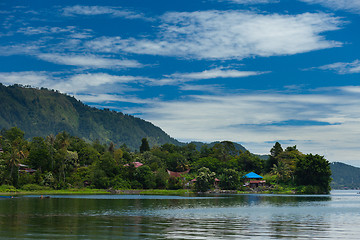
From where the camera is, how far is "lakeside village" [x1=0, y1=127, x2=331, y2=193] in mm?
126575

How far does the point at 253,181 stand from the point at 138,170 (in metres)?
46.9

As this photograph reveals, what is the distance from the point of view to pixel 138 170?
143 m

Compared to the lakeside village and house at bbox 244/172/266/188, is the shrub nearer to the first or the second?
the lakeside village

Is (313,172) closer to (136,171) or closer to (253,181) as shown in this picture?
(253,181)

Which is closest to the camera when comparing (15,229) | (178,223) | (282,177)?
(15,229)

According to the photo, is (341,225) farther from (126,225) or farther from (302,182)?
(302,182)

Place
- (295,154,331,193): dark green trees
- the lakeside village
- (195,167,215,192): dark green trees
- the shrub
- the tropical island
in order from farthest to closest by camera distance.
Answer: (295,154,331,193): dark green trees < (195,167,215,192): dark green trees < the lakeside village < the tropical island < the shrub

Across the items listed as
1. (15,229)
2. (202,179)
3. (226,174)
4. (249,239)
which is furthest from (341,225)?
(226,174)

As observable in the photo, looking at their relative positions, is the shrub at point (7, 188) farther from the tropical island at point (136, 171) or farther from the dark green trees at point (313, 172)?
the dark green trees at point (313, 172)

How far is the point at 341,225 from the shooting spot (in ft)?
131

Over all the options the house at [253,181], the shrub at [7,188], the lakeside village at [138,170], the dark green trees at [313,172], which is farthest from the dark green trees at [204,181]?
the shrub at [7,188]

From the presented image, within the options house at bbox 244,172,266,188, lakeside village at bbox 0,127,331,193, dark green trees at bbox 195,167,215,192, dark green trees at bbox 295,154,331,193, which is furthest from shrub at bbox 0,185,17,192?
dark green trees at bbox 295,154,331,193

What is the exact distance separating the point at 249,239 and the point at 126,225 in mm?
12984

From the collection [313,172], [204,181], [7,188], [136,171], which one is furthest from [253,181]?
[7,188]
